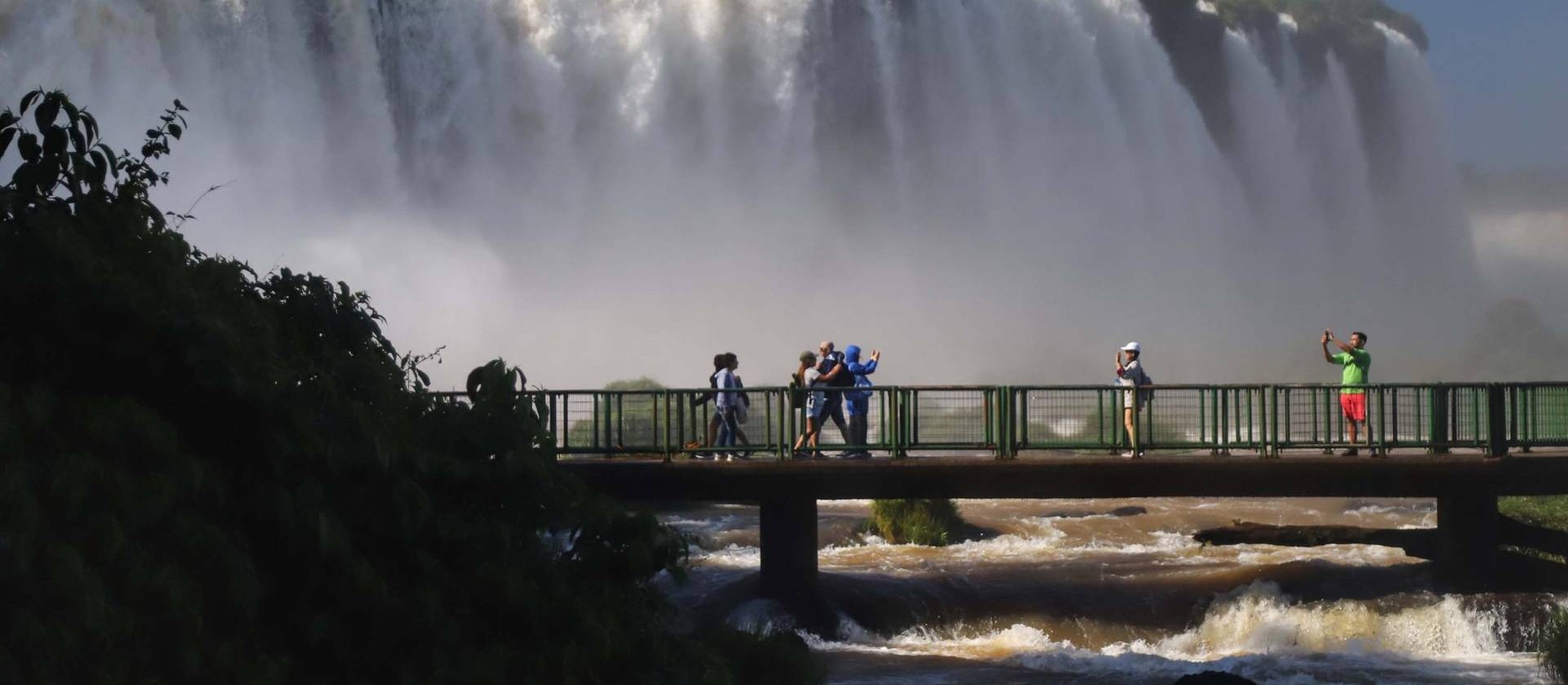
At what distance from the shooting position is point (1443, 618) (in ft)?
70.9

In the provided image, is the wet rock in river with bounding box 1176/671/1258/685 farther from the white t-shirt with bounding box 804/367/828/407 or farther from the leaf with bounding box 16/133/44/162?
the leaf with bounding box 16/133/44/162

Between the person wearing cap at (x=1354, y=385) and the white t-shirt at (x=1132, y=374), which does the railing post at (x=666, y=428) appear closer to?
the white t-shirt at (x=1132, y=374)

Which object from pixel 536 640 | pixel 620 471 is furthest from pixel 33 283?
pixel 620 471

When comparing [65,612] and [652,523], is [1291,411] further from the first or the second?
[65,612]

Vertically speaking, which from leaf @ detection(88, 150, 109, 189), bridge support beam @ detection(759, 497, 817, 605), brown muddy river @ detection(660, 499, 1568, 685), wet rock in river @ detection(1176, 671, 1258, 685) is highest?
leaf @ detection(88, 150, 109, 189)

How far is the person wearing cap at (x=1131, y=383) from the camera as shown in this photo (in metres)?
20.3

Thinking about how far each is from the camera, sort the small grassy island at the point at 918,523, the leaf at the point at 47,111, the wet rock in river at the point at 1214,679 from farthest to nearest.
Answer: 1. the small grassy island at the point at 918,523
2. the wet rock in river at the point at 1214,679
3. the leaf at the point at 47,111

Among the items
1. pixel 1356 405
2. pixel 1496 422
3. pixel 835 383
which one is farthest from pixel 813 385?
pixel 1496 422

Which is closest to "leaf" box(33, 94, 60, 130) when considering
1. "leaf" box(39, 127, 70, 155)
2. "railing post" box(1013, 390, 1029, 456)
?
"leaf" box(39, 127, 70, 155)

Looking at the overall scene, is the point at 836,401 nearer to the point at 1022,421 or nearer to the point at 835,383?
the point at 835,383

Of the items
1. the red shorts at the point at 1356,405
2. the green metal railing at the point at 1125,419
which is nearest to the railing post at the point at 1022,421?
the green metal railing at the point at 1125,419

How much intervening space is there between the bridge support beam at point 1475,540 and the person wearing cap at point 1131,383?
5494 mm

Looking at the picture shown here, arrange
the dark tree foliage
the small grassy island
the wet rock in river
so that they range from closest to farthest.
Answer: the dark tree foliage, the wet rock in river, the small grassy island

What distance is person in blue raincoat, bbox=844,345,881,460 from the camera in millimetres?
20922
